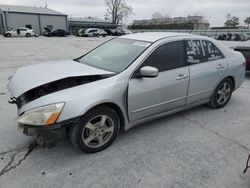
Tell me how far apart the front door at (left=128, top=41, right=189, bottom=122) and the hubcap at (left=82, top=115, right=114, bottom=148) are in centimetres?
35

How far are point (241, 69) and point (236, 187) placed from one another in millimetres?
2891

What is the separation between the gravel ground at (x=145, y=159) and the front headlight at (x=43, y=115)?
60 cm

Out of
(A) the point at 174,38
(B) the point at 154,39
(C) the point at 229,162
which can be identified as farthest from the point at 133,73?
(C) the point at 229,162

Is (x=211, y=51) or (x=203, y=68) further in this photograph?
(x=211, y=51)

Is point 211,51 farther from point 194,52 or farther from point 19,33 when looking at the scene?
point 19,33

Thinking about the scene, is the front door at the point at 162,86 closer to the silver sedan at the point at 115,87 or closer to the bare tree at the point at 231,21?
the silver sedan at the point at 115,87

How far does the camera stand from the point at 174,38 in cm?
337

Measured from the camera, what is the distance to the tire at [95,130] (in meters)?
2.52

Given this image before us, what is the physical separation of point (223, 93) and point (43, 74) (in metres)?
3.40

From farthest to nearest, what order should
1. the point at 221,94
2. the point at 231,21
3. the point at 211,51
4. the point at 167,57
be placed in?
1. the point at 231,21
2. the point at 221,94
3. the point at 211,51
4. the point at 167,57

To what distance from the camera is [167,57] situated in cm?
322

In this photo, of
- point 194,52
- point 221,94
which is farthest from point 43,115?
point 221,94

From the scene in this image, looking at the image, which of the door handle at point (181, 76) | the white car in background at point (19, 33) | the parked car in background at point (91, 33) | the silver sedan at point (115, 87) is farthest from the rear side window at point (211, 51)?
the parked car in background at point (91, 33)

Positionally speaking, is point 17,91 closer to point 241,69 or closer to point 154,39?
point 154,39
